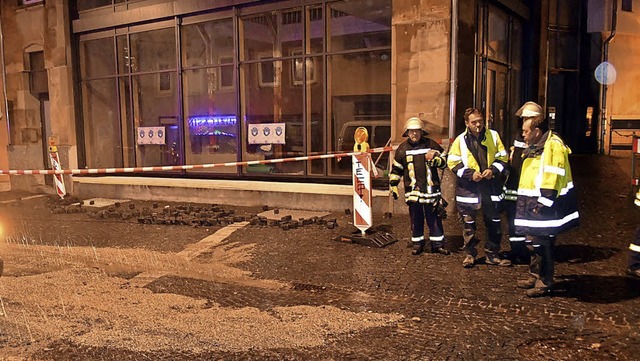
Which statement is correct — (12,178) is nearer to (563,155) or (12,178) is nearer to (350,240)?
(350,240)

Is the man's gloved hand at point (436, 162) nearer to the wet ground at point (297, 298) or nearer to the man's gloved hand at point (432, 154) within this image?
the man's gloved hand at point (432, 154)

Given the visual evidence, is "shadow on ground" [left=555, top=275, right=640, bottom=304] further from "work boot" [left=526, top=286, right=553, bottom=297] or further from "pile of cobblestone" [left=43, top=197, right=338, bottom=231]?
"pile of cobblestone" [left=43, top=197, right=338, bottom=231]

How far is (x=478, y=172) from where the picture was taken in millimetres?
6086

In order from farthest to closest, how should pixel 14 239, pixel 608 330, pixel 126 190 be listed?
pixel 126 190 → pixel 14 239 → pixel 608 330

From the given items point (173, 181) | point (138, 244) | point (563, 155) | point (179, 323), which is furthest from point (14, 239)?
point (563, 155)

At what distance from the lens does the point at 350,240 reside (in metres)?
7.73

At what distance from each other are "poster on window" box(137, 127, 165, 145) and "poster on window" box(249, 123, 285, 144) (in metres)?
2.96

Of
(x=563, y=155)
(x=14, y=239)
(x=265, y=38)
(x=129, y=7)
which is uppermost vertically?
(x=129, y=7)

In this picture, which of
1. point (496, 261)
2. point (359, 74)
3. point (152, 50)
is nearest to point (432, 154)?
point (496, 261)

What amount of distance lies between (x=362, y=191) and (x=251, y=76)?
5.68 metres

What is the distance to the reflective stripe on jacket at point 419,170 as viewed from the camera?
6836 millimetres

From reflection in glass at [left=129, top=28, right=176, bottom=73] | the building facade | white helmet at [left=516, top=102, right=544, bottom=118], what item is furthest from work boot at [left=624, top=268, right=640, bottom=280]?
reflection in glass at [left=129, top=28, right=176, bottom=73]

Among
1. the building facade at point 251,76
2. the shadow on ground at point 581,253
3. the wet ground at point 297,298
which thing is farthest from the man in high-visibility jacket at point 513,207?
the building facade at point 251,76

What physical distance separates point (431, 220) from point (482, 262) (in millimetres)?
858
